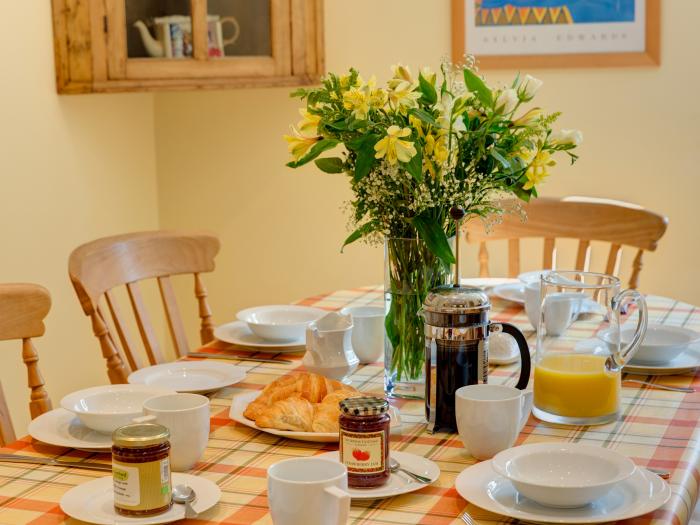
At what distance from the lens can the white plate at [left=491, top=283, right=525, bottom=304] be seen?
85.2 inches

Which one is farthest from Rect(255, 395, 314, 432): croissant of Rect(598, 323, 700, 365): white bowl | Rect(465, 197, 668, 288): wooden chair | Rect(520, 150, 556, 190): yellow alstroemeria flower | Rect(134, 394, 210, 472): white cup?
Rect(465, 197, 668, 288): wooden chair

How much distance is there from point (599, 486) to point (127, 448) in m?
0.51

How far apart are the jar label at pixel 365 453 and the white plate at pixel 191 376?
0.47 m

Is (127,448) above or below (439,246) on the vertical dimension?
below

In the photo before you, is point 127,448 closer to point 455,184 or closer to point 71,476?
point 71,476

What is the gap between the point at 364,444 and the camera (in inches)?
47.3

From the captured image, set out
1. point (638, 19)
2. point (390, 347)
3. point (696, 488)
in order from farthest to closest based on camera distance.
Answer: point (638, 19) < point (390, 347) < point (696, 488)

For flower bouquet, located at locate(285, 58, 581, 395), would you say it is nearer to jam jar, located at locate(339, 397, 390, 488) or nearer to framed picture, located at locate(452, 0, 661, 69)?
jam jar, located at locate(339, 397, 390, 488)

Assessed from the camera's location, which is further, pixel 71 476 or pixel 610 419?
pixel 610 419

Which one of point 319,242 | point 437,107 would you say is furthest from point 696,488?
point 319,242

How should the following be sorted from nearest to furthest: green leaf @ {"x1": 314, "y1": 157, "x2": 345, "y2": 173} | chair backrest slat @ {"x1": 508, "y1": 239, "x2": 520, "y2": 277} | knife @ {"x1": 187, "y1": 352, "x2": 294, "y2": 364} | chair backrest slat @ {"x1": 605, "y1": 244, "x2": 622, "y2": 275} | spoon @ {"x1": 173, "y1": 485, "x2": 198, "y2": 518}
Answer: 1. spoon @ {"x1": 173, "y1": 485, "x2": 198, "y2": 518}
2. green leaf @ {"x1": 314, "y1": 157, "x2": 345, "y2": 173}
3. knife @ {"x1": 187, "y1": 352, "x2": 294, "y2": 364}
4. chair backrest slat @ {"x1": 605, "y1": 244, "x2": 622, "y2": 275}
5. chair backrest slat @ {"x1": 508, "y1": 239, "x2": 520, "y2": 277}

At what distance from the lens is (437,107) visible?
1486mm

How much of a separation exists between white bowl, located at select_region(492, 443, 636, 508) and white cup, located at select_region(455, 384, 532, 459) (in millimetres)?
74

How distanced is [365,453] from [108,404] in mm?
465
